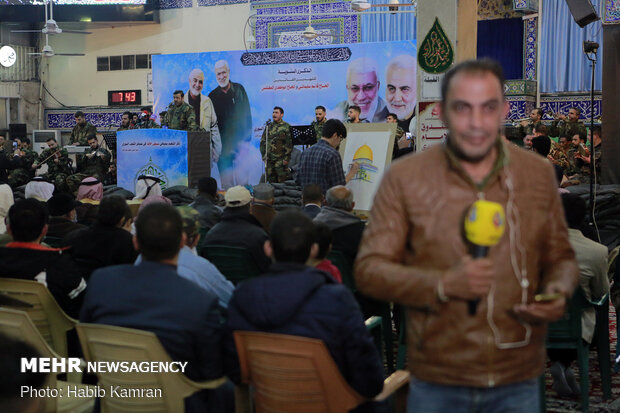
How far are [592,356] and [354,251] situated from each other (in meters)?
1.64

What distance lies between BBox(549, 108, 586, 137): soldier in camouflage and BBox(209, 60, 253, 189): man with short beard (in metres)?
5.21

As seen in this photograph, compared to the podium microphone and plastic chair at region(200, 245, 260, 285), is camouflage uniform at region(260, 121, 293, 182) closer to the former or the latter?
plastic chair at region(200, 245, 260, 285)

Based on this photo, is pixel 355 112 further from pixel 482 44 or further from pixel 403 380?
pixel 403 380

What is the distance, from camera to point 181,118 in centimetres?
1245

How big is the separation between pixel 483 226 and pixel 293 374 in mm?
980

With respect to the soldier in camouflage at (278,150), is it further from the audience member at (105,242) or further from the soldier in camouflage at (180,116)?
the audience member at (105,242)

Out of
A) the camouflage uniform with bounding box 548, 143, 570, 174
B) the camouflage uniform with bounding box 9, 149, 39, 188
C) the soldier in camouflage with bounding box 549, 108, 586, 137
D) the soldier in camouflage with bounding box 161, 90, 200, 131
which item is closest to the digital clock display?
the camouflage uniform with bounding box 9, 149, 39, 188

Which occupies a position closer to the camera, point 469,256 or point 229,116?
point 469,256

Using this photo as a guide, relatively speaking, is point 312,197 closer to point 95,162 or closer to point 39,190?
point 39,190

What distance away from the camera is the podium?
32.4 ft

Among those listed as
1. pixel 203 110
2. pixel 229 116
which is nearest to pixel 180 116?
pixel 229 116

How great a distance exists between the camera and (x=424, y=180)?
167 cm

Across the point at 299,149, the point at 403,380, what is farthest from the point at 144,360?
the point at 299,149

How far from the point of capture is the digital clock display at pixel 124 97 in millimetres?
17625
